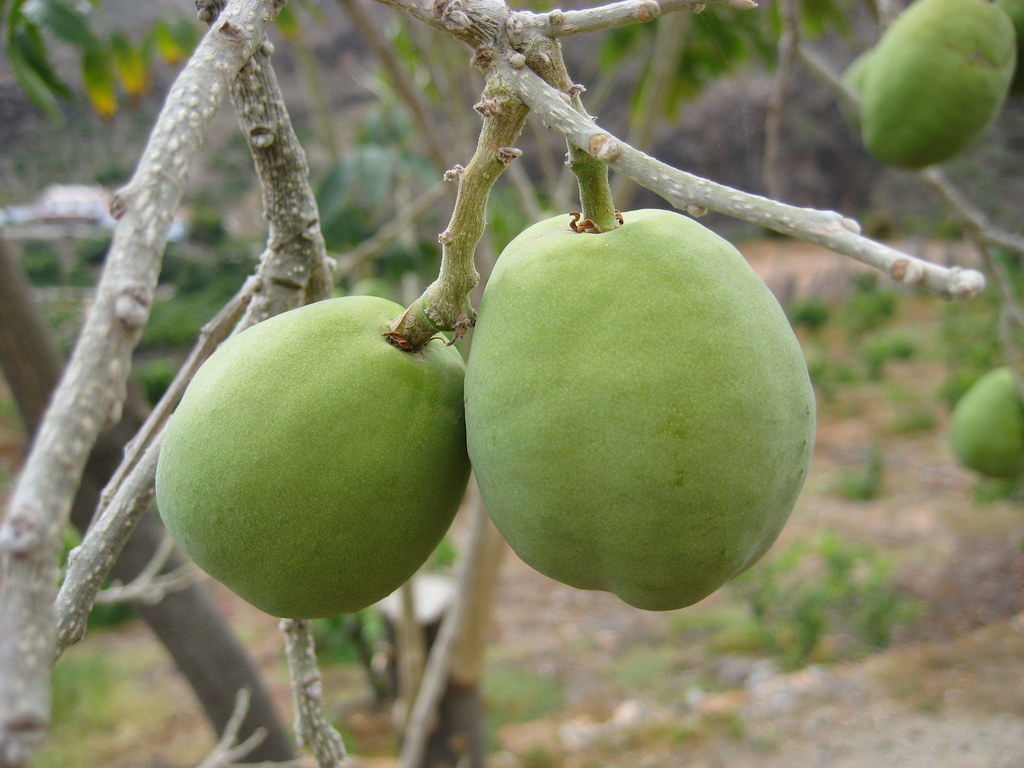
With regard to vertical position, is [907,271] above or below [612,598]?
above

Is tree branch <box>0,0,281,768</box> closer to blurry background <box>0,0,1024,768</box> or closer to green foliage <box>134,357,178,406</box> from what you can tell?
blurry background <box>0,0,1024,768</box>

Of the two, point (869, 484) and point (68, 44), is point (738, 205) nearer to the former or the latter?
point (68, 44)

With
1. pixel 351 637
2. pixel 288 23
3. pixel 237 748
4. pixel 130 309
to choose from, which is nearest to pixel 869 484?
pixel 351 637

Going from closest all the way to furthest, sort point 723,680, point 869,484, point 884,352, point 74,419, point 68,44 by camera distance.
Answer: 1. point 74,419
2. point 68,44
3. point 723,680
4. point 869,484
5. point 884,352

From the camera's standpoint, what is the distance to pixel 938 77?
1955 millimetres

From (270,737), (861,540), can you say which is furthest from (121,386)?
(861,540)

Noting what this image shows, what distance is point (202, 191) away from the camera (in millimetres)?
11320

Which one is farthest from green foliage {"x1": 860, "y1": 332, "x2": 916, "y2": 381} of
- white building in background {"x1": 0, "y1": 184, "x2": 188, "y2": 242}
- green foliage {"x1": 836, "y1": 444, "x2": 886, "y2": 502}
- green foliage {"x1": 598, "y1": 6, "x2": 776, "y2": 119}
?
white building in background {"x1": 0, "y1": 184, "x2": 188, "y2": 242}

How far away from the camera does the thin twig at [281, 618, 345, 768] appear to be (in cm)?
99

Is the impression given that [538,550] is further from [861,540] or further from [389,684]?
[861,540]

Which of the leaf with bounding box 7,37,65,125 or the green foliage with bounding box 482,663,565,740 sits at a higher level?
the leaf with bounding box 7,37,65,125

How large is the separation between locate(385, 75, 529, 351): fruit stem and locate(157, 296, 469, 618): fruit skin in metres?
0.04

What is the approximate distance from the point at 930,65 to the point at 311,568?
1.81m

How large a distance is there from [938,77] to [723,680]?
3759 millimetres
